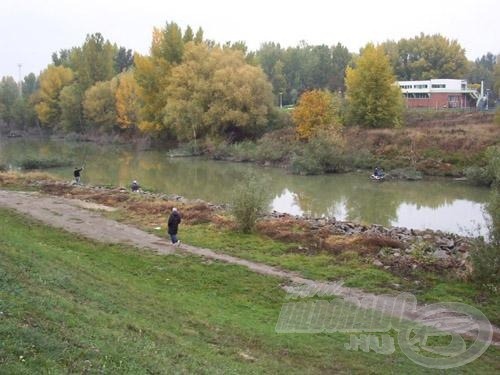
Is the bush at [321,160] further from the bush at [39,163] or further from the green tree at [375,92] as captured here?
the bush at [39,163]

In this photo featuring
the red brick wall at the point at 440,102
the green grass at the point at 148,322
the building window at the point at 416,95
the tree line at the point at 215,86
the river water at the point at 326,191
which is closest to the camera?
the green grass at the point at 148,322

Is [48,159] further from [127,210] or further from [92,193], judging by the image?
[127,210]

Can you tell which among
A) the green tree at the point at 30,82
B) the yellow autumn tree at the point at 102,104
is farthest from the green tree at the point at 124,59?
the yellow autumn tree at the point at 102,104

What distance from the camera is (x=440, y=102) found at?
322ft

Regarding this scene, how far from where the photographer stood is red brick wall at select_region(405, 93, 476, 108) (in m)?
97.8

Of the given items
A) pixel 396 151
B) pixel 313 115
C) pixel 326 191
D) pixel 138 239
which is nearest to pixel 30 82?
pixel 313 115

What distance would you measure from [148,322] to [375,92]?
197ft

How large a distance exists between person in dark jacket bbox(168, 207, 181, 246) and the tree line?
4746cm

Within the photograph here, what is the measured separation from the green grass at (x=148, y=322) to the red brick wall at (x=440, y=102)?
283 feet

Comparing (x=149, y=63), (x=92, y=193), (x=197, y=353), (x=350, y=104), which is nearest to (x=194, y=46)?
(x=149, y=63)

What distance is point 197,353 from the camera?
10875 mm

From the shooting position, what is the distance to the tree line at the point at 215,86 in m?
68.9

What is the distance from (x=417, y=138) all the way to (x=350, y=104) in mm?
12152

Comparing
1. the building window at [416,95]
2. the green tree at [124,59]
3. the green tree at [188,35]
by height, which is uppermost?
the green tree at [124,59]
